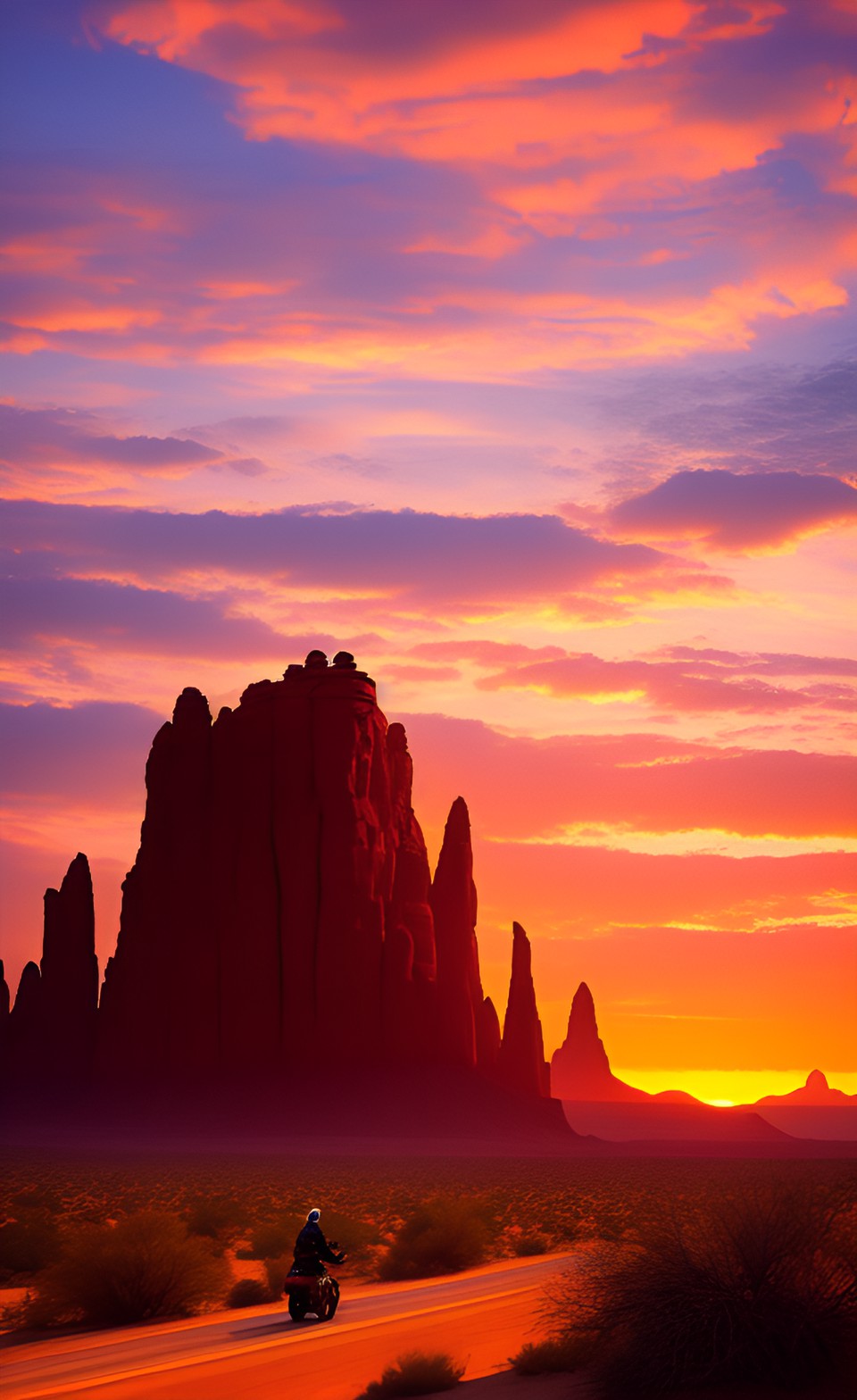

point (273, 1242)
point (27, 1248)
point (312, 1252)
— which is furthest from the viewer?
point (273, 1242)

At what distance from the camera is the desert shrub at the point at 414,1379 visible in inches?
644

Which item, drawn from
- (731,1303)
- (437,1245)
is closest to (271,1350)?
(731,1303)

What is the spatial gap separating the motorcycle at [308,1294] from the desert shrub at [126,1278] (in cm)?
240

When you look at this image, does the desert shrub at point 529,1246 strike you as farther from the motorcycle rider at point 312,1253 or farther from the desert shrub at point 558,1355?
the desert shrub at point 558,1355

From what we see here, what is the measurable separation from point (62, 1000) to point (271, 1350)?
286 ft

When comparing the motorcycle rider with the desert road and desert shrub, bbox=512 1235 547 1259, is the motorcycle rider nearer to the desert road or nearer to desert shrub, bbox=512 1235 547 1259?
the desert road

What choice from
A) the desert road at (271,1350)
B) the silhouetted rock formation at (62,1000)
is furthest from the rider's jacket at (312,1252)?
the silhouetted rock formation at (62,1000)

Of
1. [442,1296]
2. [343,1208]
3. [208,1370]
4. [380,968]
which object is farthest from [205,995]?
[208,1370]

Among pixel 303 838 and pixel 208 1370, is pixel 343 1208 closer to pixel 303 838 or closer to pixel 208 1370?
pixel 208 1370

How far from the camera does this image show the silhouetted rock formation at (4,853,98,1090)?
99812 mm

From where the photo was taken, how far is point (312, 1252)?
21828 mm

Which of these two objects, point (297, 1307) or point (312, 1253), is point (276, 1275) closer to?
point (297, 1307)

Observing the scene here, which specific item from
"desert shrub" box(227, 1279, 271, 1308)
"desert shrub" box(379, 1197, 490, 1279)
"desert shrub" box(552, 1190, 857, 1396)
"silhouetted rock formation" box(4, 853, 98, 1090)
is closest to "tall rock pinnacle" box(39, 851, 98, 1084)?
"silhouetted rock formation" box(4, 853, 98, 1090)

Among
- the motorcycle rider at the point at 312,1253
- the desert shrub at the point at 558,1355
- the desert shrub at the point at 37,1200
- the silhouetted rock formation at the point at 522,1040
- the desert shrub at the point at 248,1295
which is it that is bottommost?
the desert shrub at the point at 248,1295
